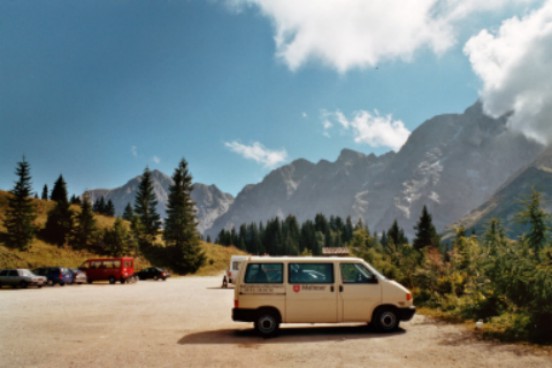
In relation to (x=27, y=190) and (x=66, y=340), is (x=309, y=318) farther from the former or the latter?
(x=27, y=190)

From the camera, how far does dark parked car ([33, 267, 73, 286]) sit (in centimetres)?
3631

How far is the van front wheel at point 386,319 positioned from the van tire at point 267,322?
9.41 ft

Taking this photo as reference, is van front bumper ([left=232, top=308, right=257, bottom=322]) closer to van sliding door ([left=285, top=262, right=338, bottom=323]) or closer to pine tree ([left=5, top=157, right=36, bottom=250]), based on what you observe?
van sliding door ([left=285, top=262, right=338, bottom=323])

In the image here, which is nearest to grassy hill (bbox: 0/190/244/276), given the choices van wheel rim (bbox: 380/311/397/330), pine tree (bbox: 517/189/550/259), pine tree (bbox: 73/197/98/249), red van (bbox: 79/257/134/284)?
pine tree (bbox: 73/197/98/249)

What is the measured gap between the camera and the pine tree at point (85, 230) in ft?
188

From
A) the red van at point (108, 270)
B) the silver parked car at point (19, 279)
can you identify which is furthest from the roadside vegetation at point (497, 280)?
the silver parked car at point (19, 279)

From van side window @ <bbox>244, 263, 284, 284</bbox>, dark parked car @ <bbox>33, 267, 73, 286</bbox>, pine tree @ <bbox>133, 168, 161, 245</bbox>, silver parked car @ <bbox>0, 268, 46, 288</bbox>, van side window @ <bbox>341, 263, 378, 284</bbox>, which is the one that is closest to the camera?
van side window @ <bbox>244, 263, 284, 284</bbox>

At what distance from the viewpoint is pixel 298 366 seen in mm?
8594

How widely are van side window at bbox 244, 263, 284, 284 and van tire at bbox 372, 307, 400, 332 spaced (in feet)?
9.65

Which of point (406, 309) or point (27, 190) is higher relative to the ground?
point (27, 190)

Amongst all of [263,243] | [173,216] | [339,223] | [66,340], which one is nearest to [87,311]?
[66,340]

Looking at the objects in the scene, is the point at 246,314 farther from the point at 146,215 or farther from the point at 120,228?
the point at 146,215

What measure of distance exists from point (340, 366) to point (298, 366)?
2.74ft

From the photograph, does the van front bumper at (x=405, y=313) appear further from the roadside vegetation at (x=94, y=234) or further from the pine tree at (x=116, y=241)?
the pine tree at (x=116, y=241)
